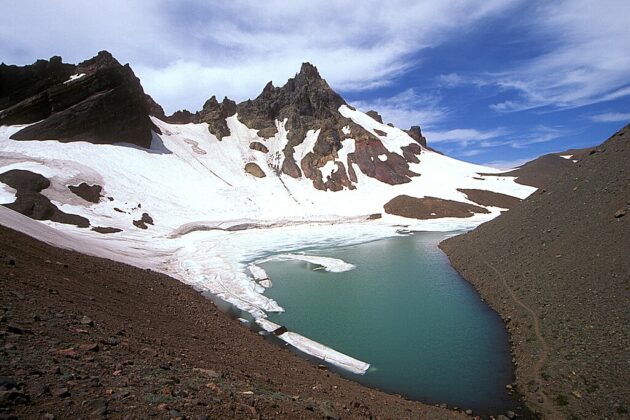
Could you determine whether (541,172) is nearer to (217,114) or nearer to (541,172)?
(541,172)

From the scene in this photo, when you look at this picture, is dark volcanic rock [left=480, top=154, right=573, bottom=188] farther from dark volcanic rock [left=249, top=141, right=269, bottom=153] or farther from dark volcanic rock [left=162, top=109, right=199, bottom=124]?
dark volcanic rock [left=162, top=109, right=199, bottom=124]

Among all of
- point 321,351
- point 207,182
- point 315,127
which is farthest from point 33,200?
point 315,127

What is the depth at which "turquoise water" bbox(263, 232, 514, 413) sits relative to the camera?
12305 millimetres

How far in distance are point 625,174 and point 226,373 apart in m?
25.1

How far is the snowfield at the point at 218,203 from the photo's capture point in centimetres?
2658

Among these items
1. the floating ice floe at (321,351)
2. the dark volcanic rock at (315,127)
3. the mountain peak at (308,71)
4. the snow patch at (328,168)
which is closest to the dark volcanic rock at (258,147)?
the dark volcanic rock at (315,127)

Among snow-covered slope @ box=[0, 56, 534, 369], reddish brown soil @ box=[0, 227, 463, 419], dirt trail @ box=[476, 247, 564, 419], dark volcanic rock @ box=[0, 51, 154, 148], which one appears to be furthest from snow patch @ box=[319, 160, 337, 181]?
reddish brown soil @ box=[0, 227, 463, 419]

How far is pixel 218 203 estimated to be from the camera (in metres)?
65.2

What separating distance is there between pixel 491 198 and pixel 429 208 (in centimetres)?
1673

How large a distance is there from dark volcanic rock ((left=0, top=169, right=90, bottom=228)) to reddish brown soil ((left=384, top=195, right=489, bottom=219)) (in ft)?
178

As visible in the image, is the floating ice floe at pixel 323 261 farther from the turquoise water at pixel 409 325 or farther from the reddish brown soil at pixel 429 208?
the reddish brown soil at pixel 429 208

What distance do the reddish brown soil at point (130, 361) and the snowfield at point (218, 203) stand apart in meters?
3.47

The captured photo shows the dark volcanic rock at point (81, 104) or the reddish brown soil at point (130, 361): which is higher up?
the dark volcanic rock at point (81, 104)

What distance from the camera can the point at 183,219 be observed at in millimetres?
53250
